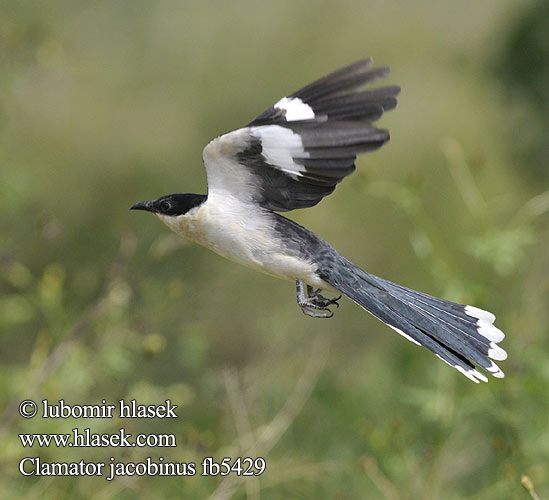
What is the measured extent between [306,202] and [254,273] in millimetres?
3878

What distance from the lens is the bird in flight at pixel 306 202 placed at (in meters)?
1.96

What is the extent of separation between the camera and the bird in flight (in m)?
1.96

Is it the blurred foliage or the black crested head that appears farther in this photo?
the blurred foliage

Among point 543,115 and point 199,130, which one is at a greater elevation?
point 543,115

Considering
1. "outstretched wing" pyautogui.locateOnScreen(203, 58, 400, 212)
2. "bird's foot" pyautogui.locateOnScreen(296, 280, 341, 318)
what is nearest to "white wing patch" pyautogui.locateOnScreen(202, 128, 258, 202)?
"outstretched wing" pyautogui.locateOnScreen(203, 58, 400, 212)

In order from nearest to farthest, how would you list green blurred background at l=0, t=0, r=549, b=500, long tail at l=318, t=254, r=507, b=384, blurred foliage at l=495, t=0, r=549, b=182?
1. long tail at l=318, t=254, r=507, b=384
2. green blurred background at l=0, t=0, r=549, b=500
3. blurred foliage at l=495, t=0, r=549, b=182

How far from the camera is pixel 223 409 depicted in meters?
3.75

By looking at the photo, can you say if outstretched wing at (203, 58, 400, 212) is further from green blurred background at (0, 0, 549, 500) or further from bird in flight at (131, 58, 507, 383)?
green blurred background at (0, 0, 549, 500)

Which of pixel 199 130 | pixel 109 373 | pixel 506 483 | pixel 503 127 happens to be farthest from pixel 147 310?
pixel 503 127

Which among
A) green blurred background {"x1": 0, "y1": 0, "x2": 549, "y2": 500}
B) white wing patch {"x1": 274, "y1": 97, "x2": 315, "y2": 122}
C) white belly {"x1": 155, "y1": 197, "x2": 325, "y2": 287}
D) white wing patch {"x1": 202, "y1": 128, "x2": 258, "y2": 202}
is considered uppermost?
white wing patch {"x1": 274, "y1": 97, "x2": 315, "y2": 122}

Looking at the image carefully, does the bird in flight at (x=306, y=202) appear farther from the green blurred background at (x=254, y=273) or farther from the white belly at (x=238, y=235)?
the green blurred background at (x=254, y=273)

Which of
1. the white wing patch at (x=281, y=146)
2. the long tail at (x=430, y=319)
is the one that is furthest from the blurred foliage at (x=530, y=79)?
the white wing patch at (x=281, y=146)

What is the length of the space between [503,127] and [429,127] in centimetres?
86

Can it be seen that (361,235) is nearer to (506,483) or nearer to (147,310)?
(147,310)
